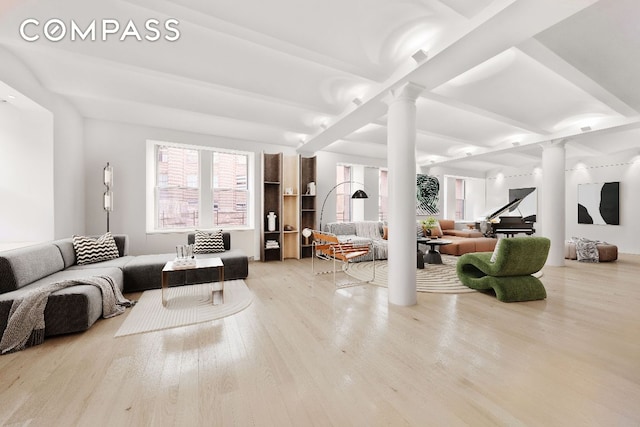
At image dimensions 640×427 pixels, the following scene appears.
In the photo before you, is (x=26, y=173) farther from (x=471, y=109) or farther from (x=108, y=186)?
(x=471, y=109)

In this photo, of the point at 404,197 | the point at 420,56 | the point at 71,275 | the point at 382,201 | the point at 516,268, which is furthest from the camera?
the point at 382,201

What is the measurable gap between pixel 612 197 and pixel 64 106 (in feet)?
43.4

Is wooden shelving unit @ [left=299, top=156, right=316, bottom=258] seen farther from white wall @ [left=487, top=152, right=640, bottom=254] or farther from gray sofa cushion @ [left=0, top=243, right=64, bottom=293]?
white wall @ [left=487, top=152, right=640, bottom=254]

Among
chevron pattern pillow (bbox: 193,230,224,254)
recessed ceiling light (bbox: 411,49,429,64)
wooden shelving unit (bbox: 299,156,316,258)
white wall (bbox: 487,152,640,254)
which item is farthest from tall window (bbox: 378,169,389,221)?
recessed ceiling light (bbox: 411,49,429,64)

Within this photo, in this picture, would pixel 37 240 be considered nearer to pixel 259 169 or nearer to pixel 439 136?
pixel 259 169

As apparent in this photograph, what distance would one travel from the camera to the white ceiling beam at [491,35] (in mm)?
2111

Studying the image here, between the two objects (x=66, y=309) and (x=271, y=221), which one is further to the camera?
(x=271, y=221)

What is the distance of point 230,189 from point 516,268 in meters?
5.85

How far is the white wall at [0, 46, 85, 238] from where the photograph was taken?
316cm

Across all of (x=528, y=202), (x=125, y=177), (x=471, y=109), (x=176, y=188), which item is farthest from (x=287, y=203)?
(x=528, y=202)

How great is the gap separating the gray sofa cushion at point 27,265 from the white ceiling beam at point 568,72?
5.82 meters

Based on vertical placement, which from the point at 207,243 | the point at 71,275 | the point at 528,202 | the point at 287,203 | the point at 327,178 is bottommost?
the point at 71,275

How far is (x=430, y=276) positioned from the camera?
191 inches

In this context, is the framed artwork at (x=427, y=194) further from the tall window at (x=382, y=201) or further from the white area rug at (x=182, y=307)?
the white area rug at (x=182, y=307)
